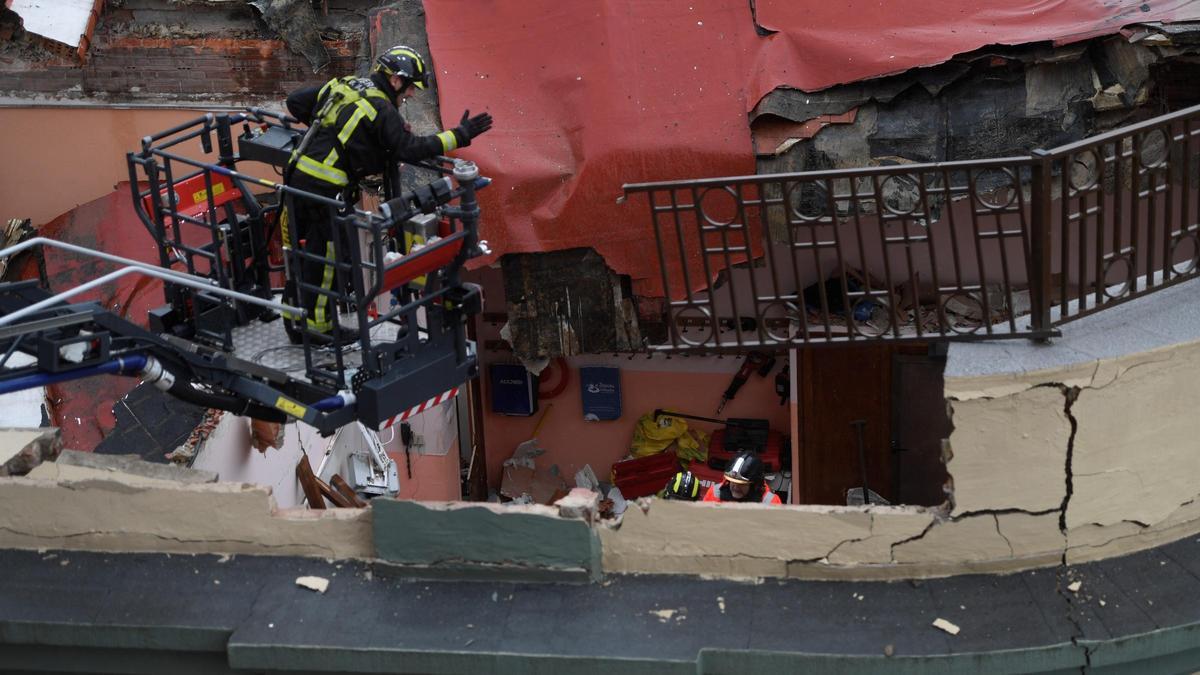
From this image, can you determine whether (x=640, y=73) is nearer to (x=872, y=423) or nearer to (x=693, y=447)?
(x=872, y=423)

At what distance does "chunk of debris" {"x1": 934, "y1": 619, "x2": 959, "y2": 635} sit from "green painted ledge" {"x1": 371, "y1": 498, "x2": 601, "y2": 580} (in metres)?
1.51

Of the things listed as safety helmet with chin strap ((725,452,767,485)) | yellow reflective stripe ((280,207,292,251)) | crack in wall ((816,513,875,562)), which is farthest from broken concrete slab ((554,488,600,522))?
safety helmet with chin strap ((725,452,767,485))

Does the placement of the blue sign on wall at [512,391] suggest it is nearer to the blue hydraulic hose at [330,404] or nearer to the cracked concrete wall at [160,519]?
the blue hydraulic hose at [330,404]

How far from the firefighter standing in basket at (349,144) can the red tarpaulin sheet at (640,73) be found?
253 cm

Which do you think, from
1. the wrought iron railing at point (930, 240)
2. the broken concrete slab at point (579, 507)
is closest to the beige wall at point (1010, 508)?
the broken concrete slab at point (579, 507)

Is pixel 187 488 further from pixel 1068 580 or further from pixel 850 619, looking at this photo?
pixel 1068 580

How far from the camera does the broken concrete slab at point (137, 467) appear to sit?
6633 mm

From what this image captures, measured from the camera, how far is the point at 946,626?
557 cm

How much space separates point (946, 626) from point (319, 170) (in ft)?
13.0

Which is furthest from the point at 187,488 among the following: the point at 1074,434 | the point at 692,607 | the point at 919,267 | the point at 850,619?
the point at 919,267

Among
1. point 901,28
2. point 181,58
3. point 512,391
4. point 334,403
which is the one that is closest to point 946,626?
point 334,403

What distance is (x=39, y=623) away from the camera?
599cm

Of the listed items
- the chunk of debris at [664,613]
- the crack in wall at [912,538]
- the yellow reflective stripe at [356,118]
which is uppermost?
the yellow reflective stripe at [356,118]

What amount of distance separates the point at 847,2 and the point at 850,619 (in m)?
5.97
